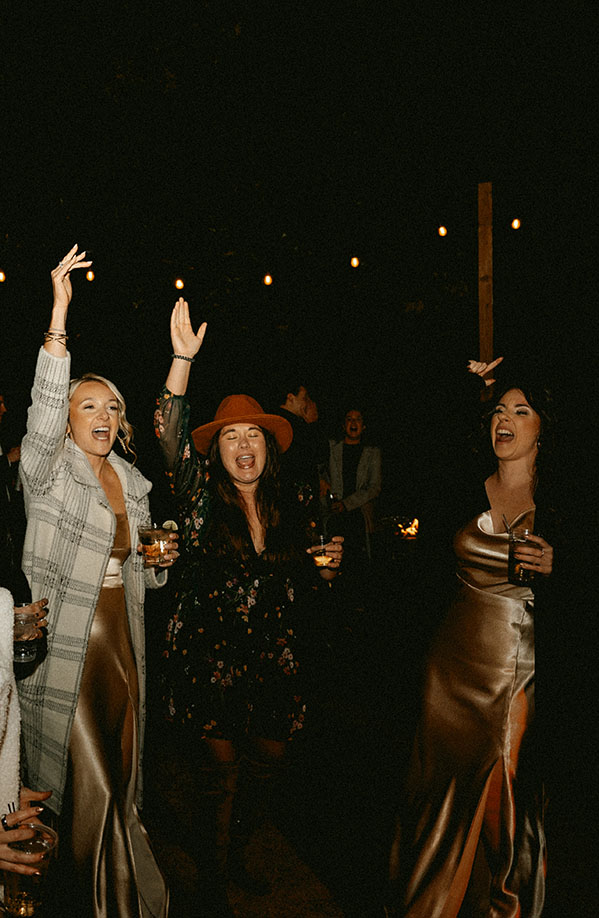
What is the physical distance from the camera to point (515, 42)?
7.30m

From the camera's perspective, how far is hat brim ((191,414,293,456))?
12.4 feet

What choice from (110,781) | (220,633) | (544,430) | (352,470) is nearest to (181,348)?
Answer: (220,633)

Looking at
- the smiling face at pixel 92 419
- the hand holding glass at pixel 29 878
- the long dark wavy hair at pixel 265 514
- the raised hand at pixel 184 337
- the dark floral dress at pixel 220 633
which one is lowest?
the hand holding glass at pixel 29 878

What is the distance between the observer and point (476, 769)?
10.9ft

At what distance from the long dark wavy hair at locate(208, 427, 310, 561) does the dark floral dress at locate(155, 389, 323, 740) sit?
35 millimetres

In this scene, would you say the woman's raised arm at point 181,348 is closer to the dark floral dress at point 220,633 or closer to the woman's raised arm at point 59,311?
the dark floral dress at point 220,633

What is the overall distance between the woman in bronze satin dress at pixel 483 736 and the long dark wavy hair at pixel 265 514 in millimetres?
740

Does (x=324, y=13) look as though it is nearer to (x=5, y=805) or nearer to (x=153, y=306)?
(x=153, y=306)

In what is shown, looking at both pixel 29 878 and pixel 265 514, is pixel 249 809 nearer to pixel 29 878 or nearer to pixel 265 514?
pixel 265 514

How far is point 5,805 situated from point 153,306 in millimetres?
5831

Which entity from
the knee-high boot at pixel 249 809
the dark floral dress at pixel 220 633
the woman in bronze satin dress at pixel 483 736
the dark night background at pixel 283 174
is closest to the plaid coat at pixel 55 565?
the dark floral dress at pixel 220 633

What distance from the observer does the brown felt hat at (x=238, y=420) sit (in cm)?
379

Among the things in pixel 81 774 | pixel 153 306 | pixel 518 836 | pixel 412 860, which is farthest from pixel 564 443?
pixel 153 306

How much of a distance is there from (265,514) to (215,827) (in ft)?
4.47
